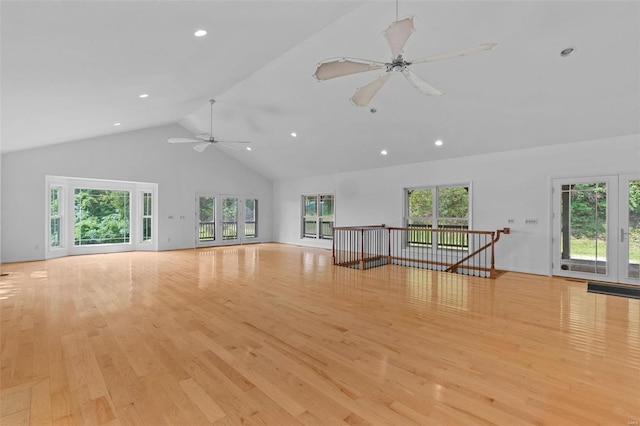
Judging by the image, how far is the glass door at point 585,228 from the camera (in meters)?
5.53

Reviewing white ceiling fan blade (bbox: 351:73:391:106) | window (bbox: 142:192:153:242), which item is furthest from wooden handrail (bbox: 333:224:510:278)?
window (bbox: 142:192:153:242)

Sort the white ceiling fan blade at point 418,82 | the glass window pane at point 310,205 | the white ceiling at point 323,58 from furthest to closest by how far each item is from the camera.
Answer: the glass window pane at point 310,205 < the white ceiling fan blade at point 418,82 < the white ceiling at point 323,58

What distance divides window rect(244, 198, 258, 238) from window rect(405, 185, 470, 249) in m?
6.23

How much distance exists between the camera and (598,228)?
5645 millimetres

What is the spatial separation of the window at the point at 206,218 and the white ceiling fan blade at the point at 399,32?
9189mm

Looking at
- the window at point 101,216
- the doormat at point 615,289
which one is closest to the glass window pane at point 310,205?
the window at point 101,216

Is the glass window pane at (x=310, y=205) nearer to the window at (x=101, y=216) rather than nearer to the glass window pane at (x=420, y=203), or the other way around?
the glass window pane at (x=420, y=203)

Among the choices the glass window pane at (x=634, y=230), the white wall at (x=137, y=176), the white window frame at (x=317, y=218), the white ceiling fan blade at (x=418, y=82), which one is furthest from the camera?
the white window frame at (x=317, y=218)

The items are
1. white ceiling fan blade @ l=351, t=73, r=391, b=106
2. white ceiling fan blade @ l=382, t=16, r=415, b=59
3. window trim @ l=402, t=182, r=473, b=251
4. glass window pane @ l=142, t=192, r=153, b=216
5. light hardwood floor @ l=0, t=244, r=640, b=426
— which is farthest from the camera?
glass window pane @ l=142, t=192, r=153, b=216

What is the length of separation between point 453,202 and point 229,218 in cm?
776

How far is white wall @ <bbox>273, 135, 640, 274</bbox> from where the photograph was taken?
558 cm

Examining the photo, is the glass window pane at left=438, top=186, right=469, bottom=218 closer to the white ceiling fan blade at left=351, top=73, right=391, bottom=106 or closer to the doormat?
the doormat

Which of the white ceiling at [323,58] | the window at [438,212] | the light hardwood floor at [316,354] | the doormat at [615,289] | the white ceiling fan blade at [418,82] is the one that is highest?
the white ceiling at [323,58]

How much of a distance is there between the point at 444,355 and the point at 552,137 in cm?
529
